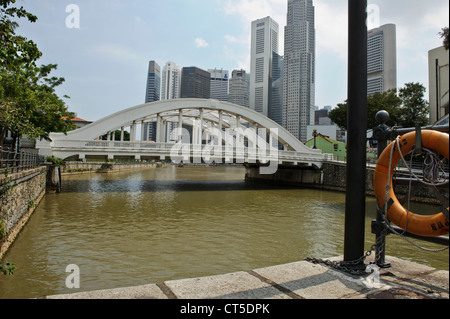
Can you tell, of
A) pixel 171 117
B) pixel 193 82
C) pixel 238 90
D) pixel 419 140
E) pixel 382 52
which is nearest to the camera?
pixel 419 140

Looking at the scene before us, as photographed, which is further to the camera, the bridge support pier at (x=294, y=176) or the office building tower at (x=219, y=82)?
the office building tower at (x=219, y=82)

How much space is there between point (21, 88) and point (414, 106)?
27560 millimetres

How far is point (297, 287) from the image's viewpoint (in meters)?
2.60

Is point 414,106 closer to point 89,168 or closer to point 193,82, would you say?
point 89,168

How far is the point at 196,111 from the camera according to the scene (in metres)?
28.5

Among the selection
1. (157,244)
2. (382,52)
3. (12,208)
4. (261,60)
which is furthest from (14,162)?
(261,60)

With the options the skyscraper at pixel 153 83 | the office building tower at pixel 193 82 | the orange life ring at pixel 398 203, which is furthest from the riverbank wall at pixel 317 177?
the skyscraper at pixel 153 83

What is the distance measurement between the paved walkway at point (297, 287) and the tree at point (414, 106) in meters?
26.5

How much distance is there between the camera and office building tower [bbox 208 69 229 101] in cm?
16045

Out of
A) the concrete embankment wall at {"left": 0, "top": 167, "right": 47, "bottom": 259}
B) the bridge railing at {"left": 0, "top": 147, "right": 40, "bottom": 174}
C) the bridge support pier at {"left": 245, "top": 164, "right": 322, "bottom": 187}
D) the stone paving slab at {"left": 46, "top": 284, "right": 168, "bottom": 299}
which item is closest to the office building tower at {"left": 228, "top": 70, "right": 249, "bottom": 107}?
the bridge support pier at {"left": 245, "top": 164, "right": 322, "bottom": 187}

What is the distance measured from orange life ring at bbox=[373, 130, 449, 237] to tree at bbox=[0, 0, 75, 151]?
5.11 meters

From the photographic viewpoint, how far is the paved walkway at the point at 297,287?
2.40 m

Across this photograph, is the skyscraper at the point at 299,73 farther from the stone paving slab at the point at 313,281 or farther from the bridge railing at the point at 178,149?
the stone paving slab at the point at 313,281
